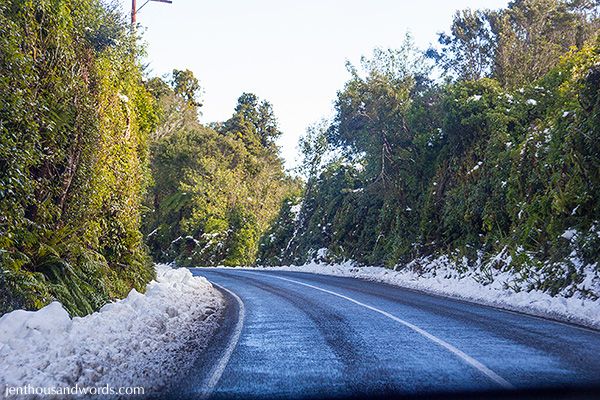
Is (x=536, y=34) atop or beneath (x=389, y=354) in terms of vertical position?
atop

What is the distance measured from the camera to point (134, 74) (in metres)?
14.5

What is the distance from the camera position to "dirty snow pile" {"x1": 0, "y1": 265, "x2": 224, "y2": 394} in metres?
5.14

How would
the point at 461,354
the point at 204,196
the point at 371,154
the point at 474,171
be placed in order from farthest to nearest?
1. the point at 204,196
2. the point at 371,154
3. the point at 474,171
4. the point at 461,354

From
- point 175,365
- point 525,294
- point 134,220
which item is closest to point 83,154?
point 134,220

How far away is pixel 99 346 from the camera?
6.12 meters

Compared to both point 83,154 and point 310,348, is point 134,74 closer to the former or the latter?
point 83,154

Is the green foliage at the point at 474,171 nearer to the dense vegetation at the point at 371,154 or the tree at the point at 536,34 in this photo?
the dense vegetation at the point at 371,154

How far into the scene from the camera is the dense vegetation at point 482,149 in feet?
43.5

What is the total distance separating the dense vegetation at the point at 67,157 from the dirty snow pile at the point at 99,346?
1.22 metres

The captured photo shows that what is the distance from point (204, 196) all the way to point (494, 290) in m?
38.8

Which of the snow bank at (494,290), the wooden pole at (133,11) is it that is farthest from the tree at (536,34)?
the wooden pole at (133,11)

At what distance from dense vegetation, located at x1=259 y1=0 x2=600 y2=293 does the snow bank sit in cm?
59

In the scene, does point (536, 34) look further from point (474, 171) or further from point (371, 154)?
point (371, 154)

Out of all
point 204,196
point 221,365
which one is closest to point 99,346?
point 221,365
